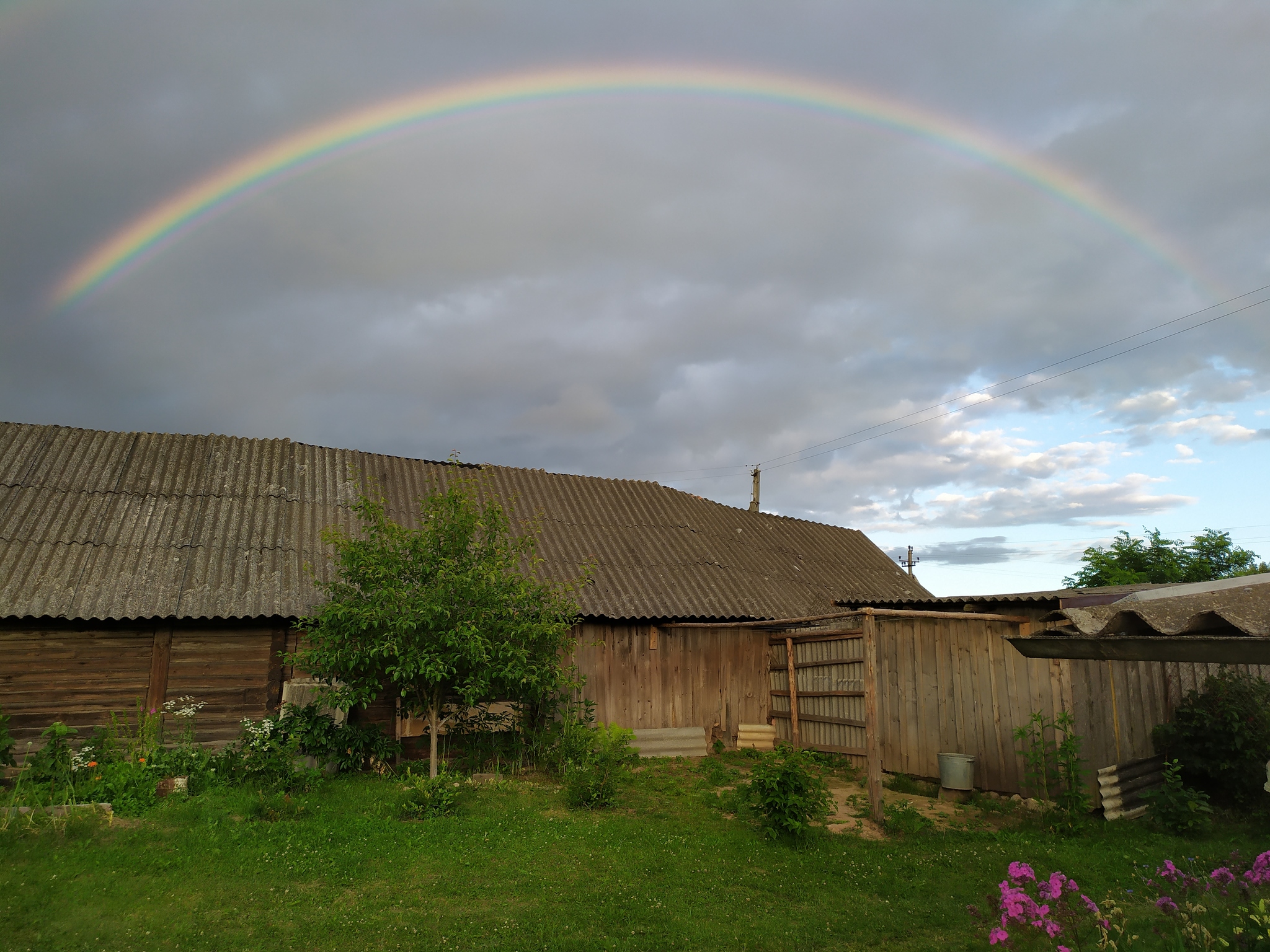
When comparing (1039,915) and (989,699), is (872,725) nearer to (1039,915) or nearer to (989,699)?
(989,699)

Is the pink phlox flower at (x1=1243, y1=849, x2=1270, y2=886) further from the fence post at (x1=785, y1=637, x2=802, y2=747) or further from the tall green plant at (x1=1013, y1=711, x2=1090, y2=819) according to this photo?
the fence post at (x1=785, y1=637, x2=802, y2=747)

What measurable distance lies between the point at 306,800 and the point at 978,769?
9.06 m

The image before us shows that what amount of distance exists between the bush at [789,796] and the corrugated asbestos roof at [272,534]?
19.1 ft

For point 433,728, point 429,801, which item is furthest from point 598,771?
point 433,728

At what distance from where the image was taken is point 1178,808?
29.1 feet

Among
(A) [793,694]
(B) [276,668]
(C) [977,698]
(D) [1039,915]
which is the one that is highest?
(B) [276,668]

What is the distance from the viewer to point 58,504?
43.3 feet

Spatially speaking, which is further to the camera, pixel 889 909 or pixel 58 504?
pixel 58 504

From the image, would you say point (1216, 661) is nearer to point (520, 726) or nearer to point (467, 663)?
point (467, 663)

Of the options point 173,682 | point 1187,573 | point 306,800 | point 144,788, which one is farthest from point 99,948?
point 1187,573

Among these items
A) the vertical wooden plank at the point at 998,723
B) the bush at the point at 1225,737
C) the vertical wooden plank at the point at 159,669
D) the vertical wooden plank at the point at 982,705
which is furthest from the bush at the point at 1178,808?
the vertical wooden plank at the point at 159,669

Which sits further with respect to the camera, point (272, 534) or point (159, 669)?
point (272, 534)

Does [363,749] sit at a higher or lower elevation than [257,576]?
lower

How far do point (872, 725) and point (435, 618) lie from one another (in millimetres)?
5865
